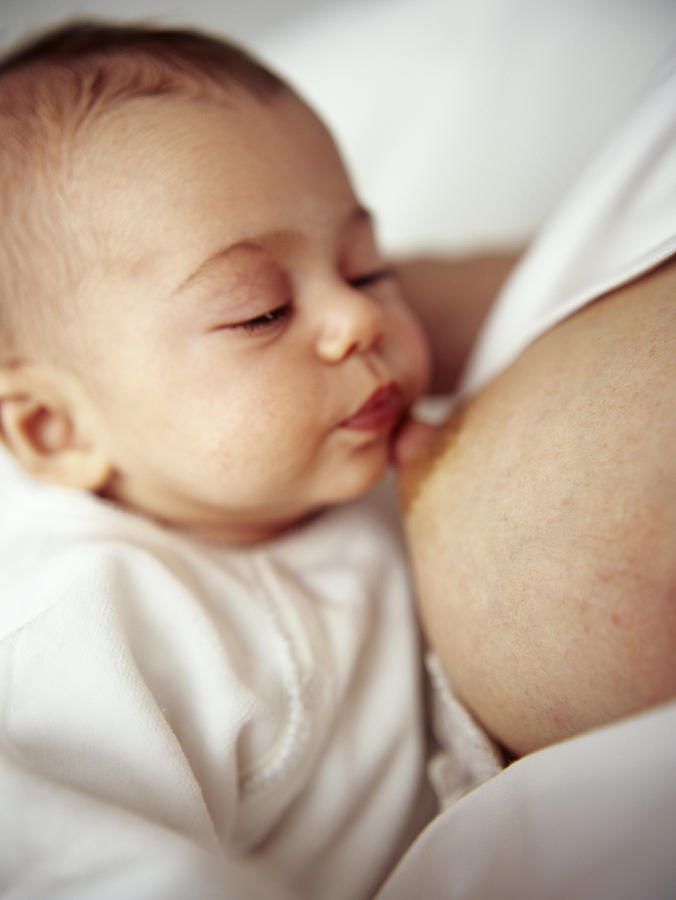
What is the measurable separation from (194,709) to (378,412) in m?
0.39

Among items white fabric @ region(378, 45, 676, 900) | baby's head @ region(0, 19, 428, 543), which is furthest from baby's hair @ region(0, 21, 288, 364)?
white fabric @ region(378, 45, 676, 900)

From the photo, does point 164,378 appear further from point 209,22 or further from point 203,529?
point 209,22

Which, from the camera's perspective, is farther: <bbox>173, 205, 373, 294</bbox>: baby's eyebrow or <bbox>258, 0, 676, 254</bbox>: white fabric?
<bbox>258, 0, 676, 254</bbox>: white fabric

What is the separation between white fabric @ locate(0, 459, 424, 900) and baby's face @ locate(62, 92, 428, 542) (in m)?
0.13

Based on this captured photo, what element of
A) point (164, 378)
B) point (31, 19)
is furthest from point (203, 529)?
point (31, 19)

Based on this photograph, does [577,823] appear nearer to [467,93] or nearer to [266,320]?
[266,320]

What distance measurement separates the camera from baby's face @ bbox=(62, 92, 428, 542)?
25.8 inches

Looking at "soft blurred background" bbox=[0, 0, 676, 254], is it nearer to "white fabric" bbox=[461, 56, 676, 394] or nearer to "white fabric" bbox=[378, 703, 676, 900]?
"white fabric" bbox=[461, 56, 676, 394]

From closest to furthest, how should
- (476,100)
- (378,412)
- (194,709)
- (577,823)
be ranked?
(577,823), (194,709), (378,412), (476,100)

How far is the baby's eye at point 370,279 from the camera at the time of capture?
2.63ft

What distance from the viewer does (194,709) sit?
2.12ft

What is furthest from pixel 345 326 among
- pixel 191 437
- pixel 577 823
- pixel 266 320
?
pixel 577 823

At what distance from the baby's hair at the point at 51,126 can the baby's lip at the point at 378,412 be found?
0.35 metres

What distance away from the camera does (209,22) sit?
5.34 ft
